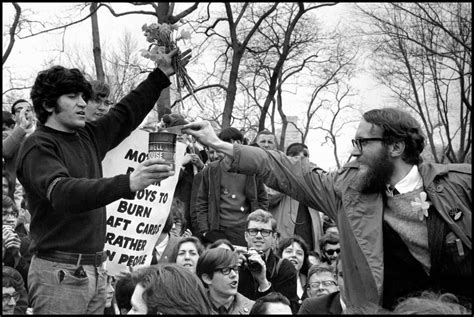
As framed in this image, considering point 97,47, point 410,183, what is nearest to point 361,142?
point 410,183

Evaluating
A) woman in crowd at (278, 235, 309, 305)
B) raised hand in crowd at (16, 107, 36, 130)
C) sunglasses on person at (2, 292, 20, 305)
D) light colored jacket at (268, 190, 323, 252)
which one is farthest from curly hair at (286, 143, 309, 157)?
sunglasses on person at (2, 292, 20, 305)

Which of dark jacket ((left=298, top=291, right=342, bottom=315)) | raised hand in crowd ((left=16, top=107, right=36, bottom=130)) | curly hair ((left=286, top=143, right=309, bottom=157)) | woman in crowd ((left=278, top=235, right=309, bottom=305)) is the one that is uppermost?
raised hand in crowd ((left=16, top=107, right=36, bottom=130))

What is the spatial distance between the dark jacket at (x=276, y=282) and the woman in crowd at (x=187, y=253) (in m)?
0.45

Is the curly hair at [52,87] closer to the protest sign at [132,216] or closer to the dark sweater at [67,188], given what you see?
the dark sweater at [67,188]

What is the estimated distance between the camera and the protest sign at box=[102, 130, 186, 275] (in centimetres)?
474

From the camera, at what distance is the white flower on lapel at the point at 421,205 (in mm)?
3648

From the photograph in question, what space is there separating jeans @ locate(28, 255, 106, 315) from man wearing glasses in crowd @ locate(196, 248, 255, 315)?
5.38 ft

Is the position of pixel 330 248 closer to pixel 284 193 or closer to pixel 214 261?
pixel 214 261

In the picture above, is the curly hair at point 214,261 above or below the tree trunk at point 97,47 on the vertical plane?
below

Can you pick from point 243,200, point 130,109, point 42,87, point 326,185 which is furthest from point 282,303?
point 243,200

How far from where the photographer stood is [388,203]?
385 centimetres

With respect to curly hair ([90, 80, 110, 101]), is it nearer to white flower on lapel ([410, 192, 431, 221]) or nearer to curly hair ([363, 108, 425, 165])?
curly hair ([363, 108, 425, 165])

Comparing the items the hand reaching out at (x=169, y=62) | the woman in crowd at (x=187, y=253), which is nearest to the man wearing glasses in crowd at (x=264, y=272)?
the woman in crowd at (x=187, y=253)

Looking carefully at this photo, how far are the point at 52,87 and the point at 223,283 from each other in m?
2.10
